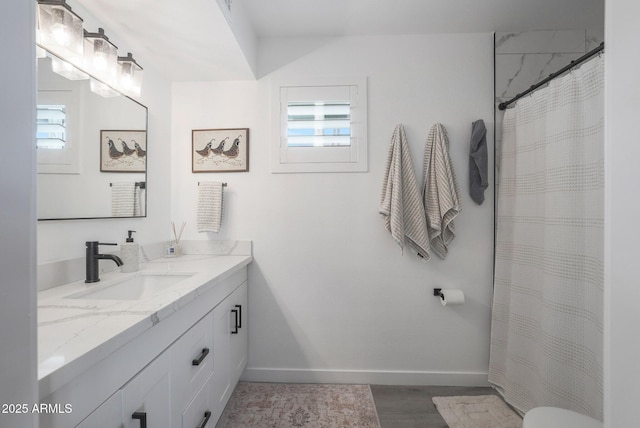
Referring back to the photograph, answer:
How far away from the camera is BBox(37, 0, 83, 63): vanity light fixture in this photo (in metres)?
1.01

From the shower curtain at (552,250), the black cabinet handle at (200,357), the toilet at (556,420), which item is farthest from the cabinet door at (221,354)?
the shower curtain at (552,250)

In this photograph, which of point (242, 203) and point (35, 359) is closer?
point (35, 359)

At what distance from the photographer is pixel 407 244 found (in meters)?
1.82

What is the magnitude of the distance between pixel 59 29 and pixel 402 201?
184 cm

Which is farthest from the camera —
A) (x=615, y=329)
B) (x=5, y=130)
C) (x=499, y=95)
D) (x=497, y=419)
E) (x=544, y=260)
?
(x=499, y=95)

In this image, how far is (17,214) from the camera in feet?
1.21

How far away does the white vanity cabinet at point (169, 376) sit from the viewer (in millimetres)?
619

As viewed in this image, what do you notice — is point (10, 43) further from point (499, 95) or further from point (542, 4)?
point (542, 4)

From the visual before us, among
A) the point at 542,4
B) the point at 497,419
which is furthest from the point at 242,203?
the point at 542,4

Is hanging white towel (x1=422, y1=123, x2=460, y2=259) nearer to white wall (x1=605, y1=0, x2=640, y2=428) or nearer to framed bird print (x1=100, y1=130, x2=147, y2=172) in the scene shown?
white wall (x1=605, y1=0, x2=640, y2=428)

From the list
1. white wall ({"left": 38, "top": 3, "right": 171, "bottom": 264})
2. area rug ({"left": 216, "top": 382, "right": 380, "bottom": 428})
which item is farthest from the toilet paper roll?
white wall ({"left": 38, "top": 3, "right": 171, "bottom": 264})

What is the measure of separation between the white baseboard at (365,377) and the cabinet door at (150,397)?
1055 millimetres

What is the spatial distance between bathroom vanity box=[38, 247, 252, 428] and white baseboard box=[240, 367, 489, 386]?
375 mm

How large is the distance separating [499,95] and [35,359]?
7.94 feet
